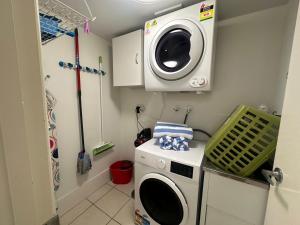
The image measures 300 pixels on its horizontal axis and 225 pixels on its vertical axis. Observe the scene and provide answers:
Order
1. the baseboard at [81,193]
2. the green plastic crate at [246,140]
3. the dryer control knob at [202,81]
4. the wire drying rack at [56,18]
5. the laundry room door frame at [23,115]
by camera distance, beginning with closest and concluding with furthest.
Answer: the laundry room door frame at [23,115] → the wire drying rack at [56,18] → the green plastic crate at [246,140] → the dryer control knob at [202,81] → the baseboard at [81,193]

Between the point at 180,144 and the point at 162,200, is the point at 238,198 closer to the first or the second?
the point at 180,144

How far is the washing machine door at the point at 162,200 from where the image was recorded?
3.49 feet

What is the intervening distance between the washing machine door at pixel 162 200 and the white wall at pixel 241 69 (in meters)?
0.79

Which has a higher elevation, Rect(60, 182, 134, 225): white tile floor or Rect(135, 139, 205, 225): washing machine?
Rect(135, 139, 205, 225): washing machine

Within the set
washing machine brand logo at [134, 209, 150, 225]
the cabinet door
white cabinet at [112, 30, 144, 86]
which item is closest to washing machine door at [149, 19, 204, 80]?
white cabinet at [112, 30, 144, 86]

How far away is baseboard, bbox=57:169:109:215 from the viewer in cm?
154

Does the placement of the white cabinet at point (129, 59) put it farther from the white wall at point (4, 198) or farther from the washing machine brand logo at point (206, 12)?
the white wall at point (4, 198)

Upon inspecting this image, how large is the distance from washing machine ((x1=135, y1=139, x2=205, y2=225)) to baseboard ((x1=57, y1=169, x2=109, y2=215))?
32.2 inches

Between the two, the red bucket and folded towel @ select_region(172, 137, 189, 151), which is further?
the red bucket

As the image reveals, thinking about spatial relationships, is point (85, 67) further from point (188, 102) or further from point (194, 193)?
point (194, 193)

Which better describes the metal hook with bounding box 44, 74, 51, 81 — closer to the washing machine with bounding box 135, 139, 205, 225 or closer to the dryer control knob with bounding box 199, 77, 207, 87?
the washing machine with bounding box 135, 139, 205, 225

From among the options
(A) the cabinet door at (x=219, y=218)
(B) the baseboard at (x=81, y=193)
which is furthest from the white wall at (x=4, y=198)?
(B) the baseboard at (x=81, y=193)

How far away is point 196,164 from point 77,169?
4.82ft

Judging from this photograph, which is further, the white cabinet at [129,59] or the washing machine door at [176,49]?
the white cabinet at [129,59]
